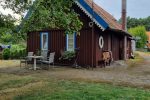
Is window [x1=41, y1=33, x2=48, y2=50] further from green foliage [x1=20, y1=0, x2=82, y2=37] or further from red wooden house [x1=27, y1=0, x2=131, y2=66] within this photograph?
green foliage [x1=20, y1=0, x2=82, y2=37]

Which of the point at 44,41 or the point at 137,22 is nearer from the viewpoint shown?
the point at 44,41

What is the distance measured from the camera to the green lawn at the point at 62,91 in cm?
1016

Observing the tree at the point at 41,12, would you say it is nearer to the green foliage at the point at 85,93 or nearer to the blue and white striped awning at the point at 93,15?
the green foliage at the point at 85,93

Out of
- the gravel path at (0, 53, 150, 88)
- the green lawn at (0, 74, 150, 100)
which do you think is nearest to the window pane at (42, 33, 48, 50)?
the gravel path at (0, 53, 150, 88)

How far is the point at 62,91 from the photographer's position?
11164 millimetres

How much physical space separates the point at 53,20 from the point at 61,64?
1107 centimetres

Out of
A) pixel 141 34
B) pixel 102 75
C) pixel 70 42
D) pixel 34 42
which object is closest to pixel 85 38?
pixel 70 42

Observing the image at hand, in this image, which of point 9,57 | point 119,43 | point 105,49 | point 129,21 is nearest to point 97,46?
point 105,49

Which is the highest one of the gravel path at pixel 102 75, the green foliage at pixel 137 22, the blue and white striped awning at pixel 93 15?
the green foliage at pixel 137 22

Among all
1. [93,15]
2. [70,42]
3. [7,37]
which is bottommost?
[7,37]

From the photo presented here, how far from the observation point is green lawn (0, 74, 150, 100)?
10.2 metres

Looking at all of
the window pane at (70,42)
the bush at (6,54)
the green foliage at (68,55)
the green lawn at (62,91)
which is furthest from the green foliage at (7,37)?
the bush at (6,54)

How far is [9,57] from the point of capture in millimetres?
29859

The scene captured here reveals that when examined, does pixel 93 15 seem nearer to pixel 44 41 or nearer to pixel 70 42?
pixel 70 42
